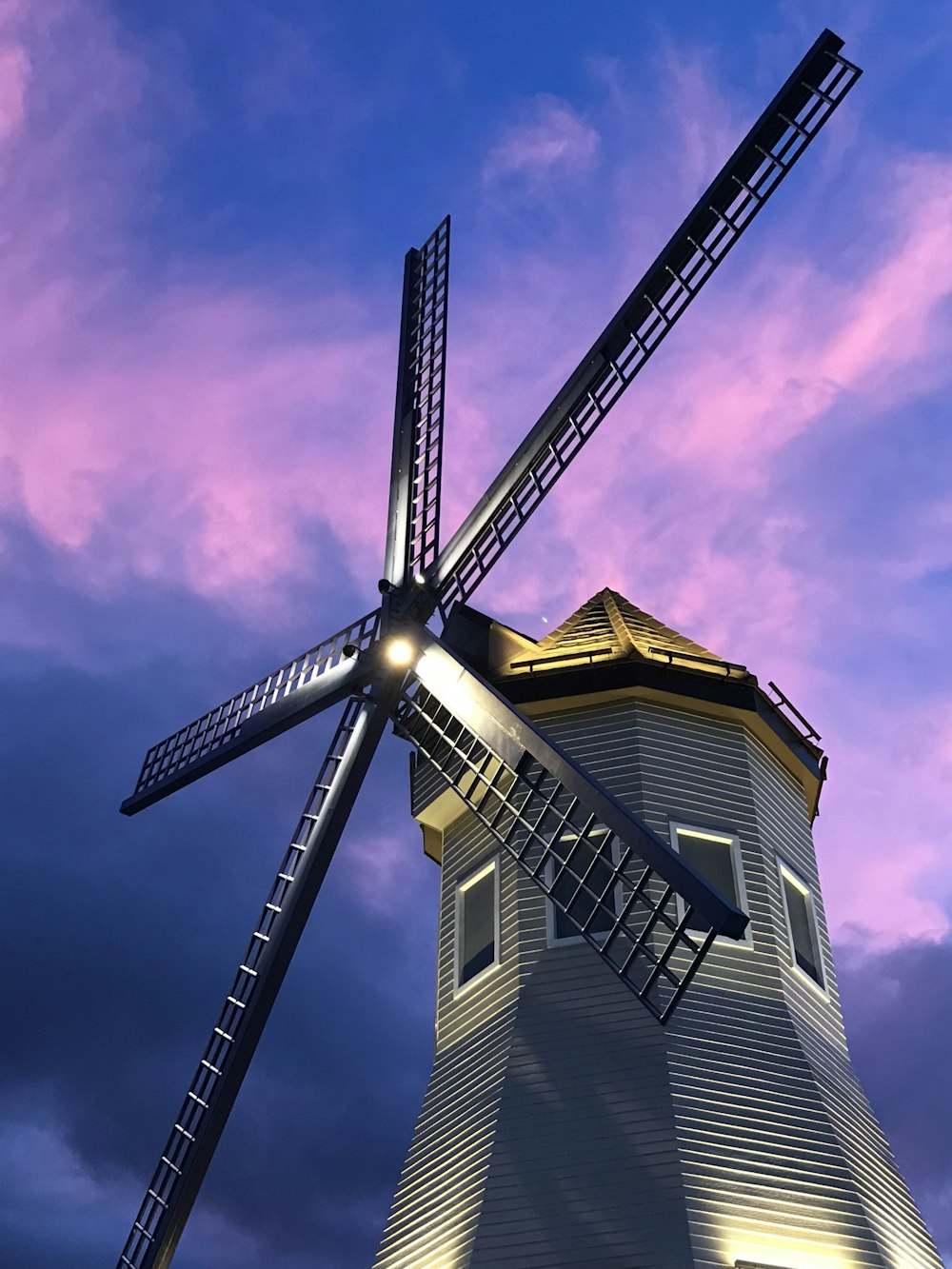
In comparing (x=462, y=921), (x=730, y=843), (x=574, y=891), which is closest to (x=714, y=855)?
(x=730, y=843)

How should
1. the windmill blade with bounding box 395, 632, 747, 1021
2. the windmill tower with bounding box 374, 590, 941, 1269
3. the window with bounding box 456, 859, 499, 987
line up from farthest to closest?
the window with bounding box 456, 859, 499, 987 < the windmill tower with bounding box 374, 590, 941, 1269 < the windmill blade with bounding box 395, 632, 747, 1021

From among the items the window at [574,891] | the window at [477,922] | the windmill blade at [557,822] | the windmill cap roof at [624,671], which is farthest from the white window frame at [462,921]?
the windmill cap roof at [624,671]

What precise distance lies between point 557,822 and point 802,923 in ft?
13.1

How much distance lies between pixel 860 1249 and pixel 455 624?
9.57 m

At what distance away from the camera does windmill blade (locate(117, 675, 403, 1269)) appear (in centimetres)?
1639

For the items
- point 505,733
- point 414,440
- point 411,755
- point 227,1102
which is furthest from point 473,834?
point 414,440

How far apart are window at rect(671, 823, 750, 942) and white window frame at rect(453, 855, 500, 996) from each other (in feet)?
7.81

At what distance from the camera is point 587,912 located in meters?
16.9

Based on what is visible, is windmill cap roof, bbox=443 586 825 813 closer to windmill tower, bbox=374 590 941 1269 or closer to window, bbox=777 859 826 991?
windmill tower, bbox=374 590 941 1269

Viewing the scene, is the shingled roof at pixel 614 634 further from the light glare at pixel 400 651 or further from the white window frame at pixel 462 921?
the white window frame at pixel 462 921

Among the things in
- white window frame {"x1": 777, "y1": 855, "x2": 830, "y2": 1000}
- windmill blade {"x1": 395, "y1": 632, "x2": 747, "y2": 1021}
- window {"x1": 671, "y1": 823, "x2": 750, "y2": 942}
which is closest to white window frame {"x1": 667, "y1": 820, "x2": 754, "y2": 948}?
window {"x1": 671, "y1": 823, "x2": 750, "y2": 942}

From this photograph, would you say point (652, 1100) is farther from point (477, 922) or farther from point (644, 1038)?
point (477, 922)

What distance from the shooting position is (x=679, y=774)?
17.8m

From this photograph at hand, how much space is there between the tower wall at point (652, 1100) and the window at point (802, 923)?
0.27 m
